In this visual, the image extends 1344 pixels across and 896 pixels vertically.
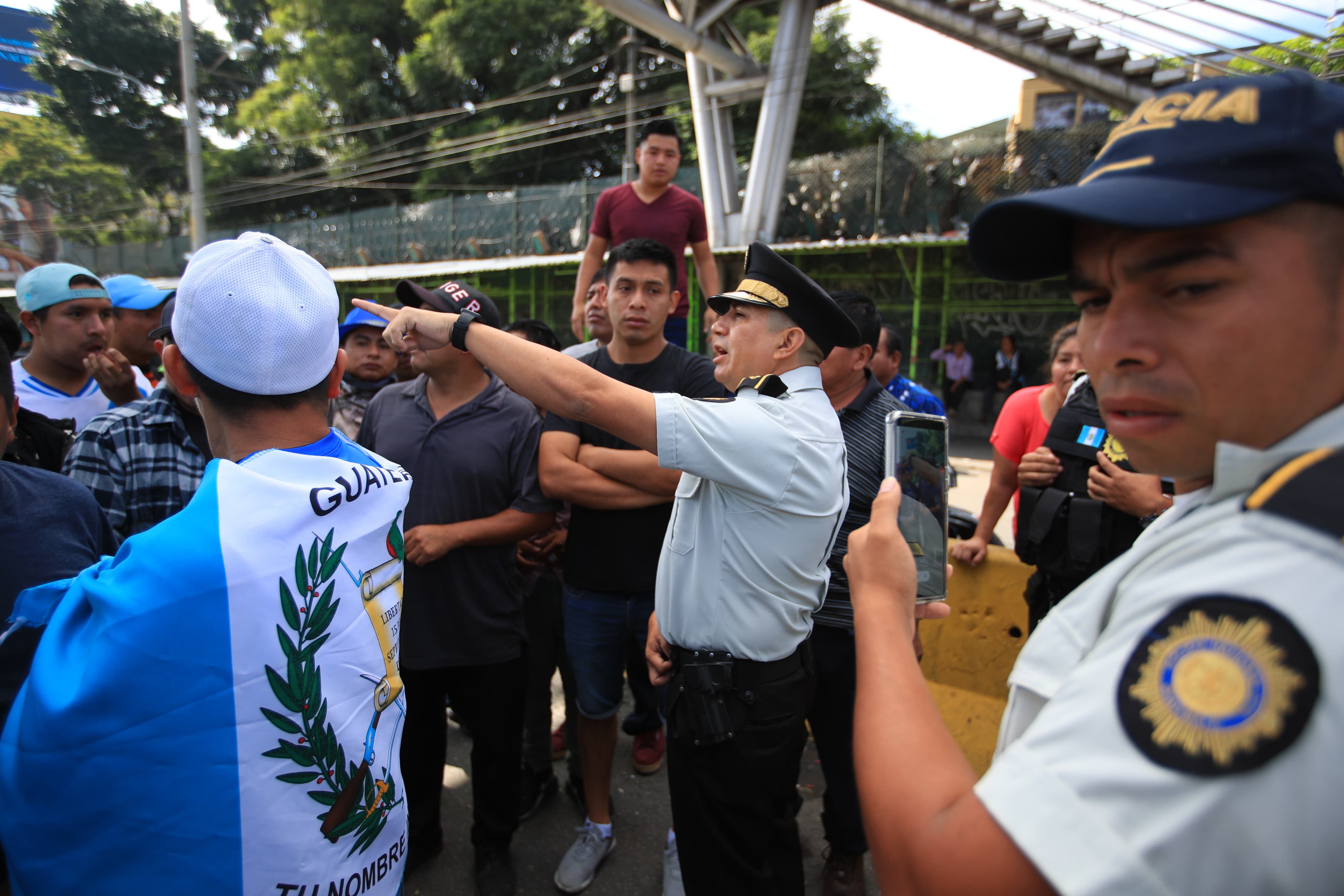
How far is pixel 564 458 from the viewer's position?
9.23 feet

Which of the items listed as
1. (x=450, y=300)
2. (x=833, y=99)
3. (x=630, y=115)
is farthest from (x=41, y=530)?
(x=833, y=99)

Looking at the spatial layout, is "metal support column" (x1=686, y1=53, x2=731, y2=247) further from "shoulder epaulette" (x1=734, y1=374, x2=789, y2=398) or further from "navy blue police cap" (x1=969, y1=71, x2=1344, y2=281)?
"navy blue police cap" (x1=969, y1=71, x2=1344, y2=281)

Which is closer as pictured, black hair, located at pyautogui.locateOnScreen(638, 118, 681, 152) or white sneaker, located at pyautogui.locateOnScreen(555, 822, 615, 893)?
white sneaker, located at pyautogui.locateOnScreen(555, 822, 615, 893)

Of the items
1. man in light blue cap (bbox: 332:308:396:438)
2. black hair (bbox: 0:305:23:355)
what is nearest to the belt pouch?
black hair (bbox: 0:305:23:355)

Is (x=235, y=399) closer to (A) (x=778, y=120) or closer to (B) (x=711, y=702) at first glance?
(B) (x=711, y=702)

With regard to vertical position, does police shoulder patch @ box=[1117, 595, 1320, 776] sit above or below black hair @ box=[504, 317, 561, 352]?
below

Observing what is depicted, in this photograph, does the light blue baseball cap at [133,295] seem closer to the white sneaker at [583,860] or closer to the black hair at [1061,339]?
the white sneaker at [583,860]

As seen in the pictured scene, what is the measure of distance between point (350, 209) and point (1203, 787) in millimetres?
37950

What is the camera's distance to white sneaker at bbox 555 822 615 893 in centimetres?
275

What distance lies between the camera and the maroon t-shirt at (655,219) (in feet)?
15.5

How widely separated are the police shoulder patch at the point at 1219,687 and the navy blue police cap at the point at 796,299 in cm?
161

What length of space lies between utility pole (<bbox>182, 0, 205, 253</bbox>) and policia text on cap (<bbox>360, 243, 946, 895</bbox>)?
1759 cm

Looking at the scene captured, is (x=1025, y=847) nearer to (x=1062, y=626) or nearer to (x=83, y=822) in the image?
(x=1062, y=626)

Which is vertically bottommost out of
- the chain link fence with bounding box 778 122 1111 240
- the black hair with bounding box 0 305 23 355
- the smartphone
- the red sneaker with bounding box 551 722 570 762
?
the red sneaker with bounding box 551 722 570 762
